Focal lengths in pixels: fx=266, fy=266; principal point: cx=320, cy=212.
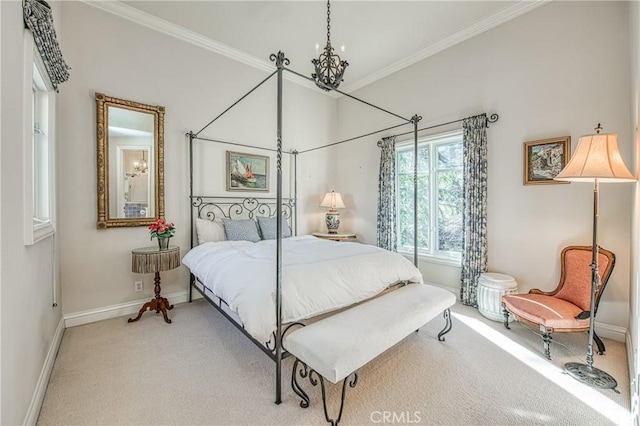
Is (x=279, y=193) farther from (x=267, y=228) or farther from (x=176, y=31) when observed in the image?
(x=176, y=31)

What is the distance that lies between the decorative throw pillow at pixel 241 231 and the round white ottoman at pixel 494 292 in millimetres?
2853

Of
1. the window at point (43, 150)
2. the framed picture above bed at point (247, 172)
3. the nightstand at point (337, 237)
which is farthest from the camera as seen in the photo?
the nightstand at point (337, 237)

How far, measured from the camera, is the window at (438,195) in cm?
373

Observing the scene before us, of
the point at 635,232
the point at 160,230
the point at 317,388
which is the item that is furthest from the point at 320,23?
the point at 317,388

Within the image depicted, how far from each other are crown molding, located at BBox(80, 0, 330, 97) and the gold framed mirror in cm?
99

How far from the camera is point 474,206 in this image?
3348 millimetres

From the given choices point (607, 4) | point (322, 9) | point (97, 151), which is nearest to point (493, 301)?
point (607, 4)

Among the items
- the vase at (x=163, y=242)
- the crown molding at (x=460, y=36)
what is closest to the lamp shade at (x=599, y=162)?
the crown molding at (x=460, y=36)

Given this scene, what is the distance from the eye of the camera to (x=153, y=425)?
61.5 inches

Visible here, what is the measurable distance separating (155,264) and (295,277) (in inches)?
71.9

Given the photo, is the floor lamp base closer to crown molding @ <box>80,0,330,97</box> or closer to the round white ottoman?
the round white ottoman

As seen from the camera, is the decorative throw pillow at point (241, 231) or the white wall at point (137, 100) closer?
the white wall at point (137, 100)

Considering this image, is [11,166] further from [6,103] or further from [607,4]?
[607,4]

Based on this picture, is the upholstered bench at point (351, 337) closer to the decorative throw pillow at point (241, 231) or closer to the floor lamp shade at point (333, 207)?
the decorative throw pillow at point (241, 231)
